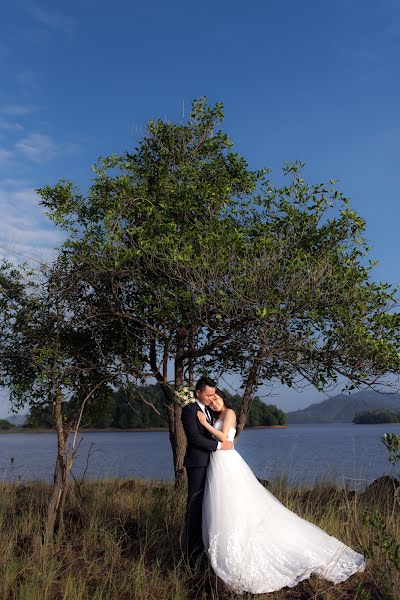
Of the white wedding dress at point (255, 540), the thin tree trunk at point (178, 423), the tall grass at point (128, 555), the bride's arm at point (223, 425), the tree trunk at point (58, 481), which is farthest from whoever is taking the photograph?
the thin tree trunk at point (178, 423)

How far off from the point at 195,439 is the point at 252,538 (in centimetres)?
130

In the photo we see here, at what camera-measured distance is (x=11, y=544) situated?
29.1 ft

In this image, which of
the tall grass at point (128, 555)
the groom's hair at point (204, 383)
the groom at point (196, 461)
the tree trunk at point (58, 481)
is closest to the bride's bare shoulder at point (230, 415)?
the groom at point (196, 461)

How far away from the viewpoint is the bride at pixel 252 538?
7051 millimetres

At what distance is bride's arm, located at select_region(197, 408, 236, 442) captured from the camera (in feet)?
24.8

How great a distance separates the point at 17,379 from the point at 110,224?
4.44 m

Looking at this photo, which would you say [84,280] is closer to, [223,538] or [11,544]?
[11,544]

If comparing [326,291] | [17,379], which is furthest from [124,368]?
[326,291]

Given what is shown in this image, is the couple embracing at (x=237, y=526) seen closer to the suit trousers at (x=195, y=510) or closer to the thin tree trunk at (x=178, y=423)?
the suit trousers at (x=195, y=510)

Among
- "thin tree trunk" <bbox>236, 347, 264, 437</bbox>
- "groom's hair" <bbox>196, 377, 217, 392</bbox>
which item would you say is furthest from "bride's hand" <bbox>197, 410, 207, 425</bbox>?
"thin tree trunk" <bbox>236, 347, 264, 437</bbox>

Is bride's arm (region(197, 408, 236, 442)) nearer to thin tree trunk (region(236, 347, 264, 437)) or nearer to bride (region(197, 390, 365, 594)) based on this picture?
bride (region(197, 390, 365, 594))

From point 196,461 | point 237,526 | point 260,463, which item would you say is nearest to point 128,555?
point 196,461

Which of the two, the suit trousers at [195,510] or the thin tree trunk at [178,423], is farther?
the thin tree trunk at [178,423]

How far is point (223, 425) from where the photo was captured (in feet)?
25.1
